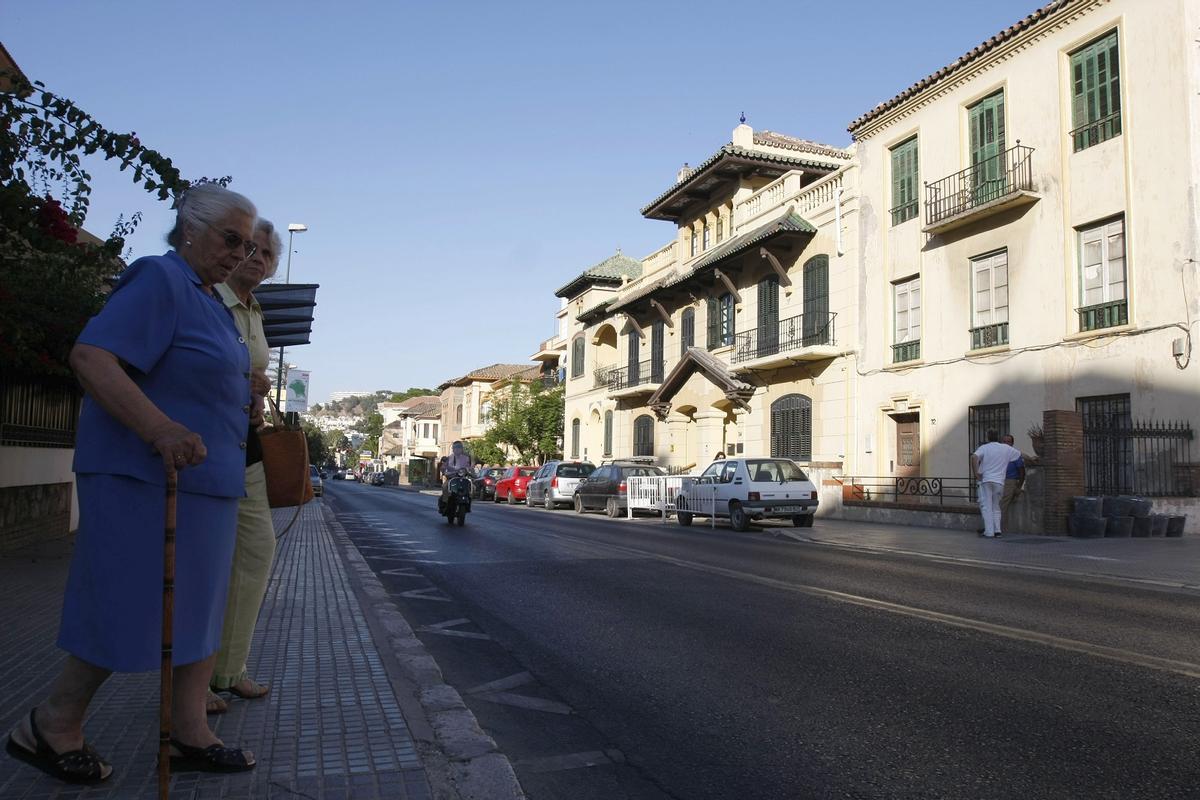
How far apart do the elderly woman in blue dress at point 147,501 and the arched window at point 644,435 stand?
3291 centimetres

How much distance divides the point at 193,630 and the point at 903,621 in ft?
17.4

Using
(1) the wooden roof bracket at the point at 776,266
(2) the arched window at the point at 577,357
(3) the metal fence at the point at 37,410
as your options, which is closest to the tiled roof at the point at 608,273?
(2) the arched window at the point at 577,357

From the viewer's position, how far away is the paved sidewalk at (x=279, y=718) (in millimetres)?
3047

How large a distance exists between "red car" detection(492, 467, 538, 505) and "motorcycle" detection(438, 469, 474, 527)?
15.8 meters

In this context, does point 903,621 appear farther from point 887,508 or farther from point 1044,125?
point 1044,125

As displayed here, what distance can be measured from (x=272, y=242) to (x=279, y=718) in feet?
6.76

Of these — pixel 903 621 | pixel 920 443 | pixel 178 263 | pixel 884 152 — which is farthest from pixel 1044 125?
pixel 178 263

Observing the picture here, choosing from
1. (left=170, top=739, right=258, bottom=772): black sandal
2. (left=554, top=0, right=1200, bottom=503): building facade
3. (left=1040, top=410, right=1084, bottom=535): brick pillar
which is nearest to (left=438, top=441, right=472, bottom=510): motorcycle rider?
(left=554, top=0, right=1200, bottom=503): building facade

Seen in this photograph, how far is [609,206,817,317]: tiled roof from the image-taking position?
84.7ft

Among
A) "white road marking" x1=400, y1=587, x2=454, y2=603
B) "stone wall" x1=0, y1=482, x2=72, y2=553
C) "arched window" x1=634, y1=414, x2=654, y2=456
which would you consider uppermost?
"arched window" x1=634, y1=414, x2=654, y2=456

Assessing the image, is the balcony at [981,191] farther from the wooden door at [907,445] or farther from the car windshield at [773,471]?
the car windshield at [773,471]

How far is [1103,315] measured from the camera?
1747 centimetres

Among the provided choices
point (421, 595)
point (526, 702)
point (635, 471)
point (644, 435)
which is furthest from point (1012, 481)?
point (644, 435)

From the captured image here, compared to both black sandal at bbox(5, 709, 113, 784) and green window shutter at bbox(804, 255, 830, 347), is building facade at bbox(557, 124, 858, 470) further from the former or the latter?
black sandal at bbox(5, 709, 113, 784)
